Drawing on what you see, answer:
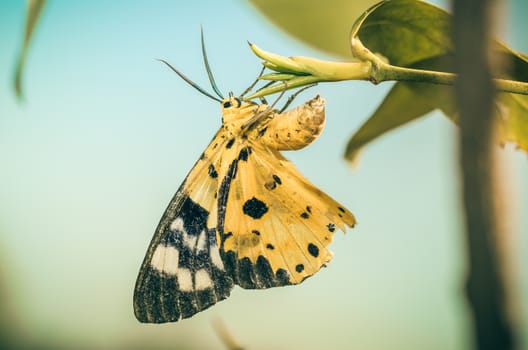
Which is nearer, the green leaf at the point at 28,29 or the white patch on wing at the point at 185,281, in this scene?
the green leaf at the point at 28,29

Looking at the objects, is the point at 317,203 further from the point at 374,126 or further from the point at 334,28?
the point at 334,28

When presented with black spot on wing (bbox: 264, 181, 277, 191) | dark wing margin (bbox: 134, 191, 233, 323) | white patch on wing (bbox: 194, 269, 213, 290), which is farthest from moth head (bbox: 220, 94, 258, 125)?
white patch on wing (bbox: 194, 269, 213, 290)

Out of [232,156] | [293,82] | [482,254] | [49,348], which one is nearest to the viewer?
[482,254]

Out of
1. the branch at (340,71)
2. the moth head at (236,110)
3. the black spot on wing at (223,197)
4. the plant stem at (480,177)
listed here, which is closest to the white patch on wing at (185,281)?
the black spot on wing at (223,197)

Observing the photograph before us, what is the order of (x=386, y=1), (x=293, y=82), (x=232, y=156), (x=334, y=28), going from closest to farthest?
(x=293, y=82), (x=386, y=1), (x=334, y=28), (x=232, y=156)

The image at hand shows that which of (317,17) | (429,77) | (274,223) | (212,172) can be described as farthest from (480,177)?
(212,172)

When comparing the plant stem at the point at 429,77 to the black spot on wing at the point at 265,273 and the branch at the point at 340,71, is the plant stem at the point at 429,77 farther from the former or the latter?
the black spot on wing at the point at 265,273

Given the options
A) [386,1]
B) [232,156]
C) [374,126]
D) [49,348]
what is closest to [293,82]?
[386,1]
